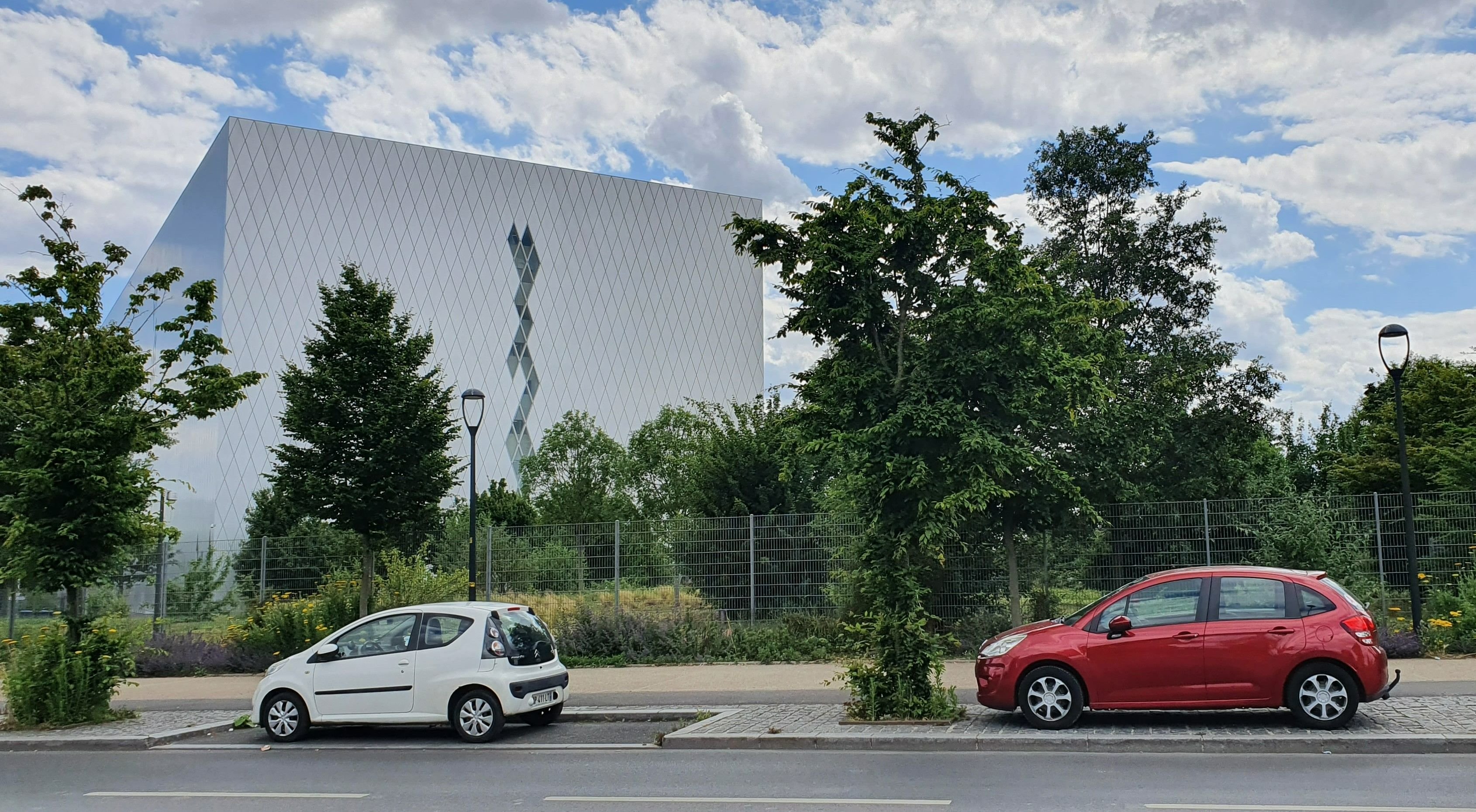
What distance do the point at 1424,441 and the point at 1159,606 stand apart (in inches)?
821

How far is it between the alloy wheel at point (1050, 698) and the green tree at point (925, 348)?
4.78 meters

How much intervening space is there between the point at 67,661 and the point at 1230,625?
1357 cm

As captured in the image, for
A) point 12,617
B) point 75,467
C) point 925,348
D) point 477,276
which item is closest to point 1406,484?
point 925,348

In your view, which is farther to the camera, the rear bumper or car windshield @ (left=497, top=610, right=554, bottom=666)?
car windshield @ (left=497, top=610, right=554, bottom=666)

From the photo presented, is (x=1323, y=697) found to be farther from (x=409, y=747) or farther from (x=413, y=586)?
(x=413, y=586)

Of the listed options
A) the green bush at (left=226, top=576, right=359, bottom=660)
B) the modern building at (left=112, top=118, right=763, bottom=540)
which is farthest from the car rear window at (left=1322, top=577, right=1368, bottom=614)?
the modern building at (left=112, top=118, right=763, bottom=540)

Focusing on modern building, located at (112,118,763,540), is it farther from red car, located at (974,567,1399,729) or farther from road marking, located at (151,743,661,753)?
red car, located at (974,567,1399,729)

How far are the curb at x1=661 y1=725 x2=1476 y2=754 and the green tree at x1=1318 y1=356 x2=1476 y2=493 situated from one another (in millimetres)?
11739

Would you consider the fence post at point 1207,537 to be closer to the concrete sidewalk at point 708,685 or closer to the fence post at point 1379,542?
the fence post at point 1379,542

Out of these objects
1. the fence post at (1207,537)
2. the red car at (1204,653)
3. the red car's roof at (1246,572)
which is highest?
the fence post at (1207,537)

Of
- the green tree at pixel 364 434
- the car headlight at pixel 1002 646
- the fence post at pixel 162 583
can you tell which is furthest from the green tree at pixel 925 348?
the fence post at pixel 162 583

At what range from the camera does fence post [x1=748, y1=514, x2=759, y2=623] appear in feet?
66.5

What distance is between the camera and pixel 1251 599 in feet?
35.0

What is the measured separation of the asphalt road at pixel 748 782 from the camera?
799cm
